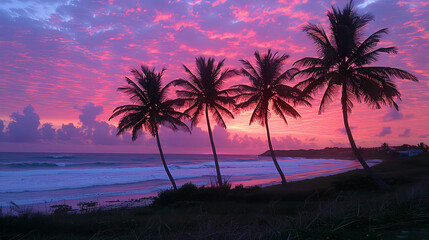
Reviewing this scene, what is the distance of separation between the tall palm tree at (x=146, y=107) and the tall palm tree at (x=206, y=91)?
0.97 metres

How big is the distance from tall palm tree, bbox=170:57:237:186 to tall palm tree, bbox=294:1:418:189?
6.86 metres

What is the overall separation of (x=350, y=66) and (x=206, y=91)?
1028 cm

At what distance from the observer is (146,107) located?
20734 mm

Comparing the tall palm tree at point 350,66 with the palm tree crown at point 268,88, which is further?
the palm tree crown at point 268,88

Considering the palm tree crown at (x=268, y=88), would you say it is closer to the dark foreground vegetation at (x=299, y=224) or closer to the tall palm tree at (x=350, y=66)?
the tall palm tree at (x=350, y=66)

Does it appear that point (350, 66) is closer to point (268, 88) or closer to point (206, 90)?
point (268, 88)

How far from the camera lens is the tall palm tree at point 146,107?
20.5m

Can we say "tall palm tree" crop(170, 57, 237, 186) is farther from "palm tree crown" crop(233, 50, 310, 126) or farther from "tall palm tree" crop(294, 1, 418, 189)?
"tall palm tree" crop(294, 1, 418, 189)

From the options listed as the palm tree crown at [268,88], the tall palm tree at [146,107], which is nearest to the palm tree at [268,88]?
the palm tree crown at [268,88]

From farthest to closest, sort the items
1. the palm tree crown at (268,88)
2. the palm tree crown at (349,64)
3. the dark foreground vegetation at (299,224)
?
the palm tree crown at (268,88) → the palm tree crown at (349,64) → the dark foreground vegetation at (299,224)

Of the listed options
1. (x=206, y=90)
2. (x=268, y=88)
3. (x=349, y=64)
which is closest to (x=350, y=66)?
(x=349, y=64)

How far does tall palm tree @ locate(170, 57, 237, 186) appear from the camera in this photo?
2095 cm

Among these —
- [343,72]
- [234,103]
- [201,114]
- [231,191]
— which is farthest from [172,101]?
[343,72]

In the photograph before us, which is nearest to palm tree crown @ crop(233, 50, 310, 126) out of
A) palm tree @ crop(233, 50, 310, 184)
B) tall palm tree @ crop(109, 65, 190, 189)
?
palm tree @ crop(233, 50, 310, 184)
